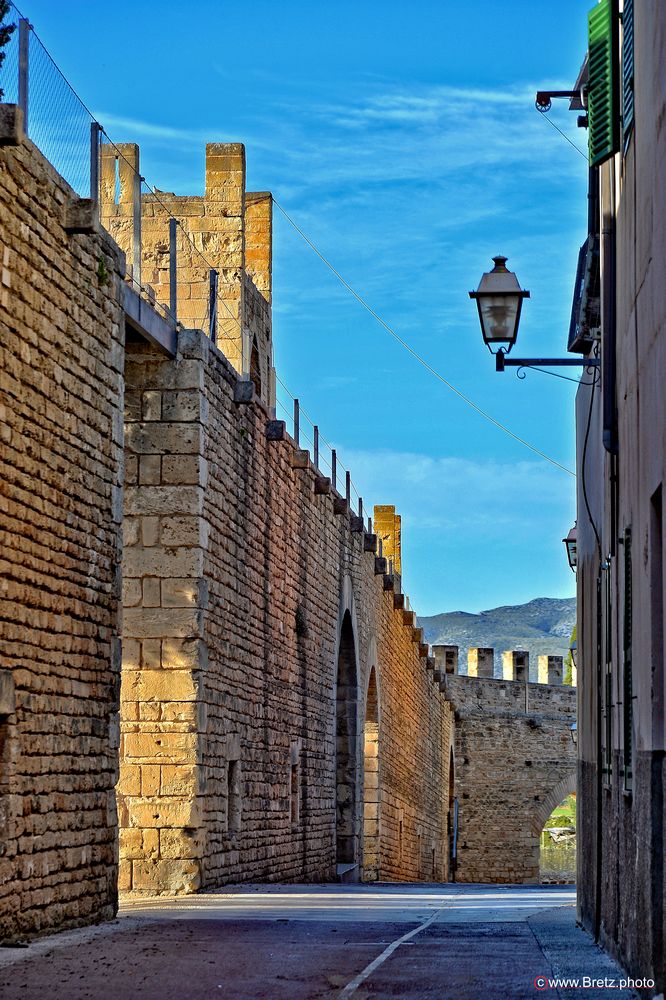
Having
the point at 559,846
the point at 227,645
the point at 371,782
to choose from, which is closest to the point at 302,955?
the point at 227,645

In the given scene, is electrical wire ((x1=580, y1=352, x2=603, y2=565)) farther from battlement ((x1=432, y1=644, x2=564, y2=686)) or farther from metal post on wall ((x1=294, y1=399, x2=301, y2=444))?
battlement ((x1=432, y1=644, x2=564, y2=686))

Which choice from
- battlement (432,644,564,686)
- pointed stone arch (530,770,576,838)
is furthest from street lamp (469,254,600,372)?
pointed stone arch (530,770,576,838)

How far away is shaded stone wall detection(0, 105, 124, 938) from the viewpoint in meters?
9.62

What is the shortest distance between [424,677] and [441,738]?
3.66 meters

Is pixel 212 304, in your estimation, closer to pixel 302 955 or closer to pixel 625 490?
pixel 625 490

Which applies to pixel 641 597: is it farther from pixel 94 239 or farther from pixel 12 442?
pixel 94 239

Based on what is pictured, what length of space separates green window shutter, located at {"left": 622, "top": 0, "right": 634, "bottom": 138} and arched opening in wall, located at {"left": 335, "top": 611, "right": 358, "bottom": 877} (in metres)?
15.8

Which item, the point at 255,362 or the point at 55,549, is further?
the point at 255,362

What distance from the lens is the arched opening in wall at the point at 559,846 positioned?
54.2m

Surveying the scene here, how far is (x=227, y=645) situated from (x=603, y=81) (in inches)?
294

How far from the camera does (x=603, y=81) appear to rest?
9.58 m

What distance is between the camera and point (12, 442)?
9.66m

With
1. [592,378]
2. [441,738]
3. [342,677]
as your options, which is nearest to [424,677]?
[441,738]

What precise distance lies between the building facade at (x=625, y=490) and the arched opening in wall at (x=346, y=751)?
12.3 m
